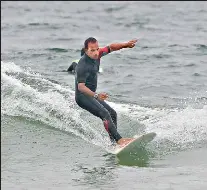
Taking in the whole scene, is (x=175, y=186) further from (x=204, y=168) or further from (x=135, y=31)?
(x=135, y=31)

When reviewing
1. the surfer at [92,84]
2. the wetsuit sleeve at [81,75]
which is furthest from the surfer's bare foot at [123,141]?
the wetsuit sleeve at [81,75]

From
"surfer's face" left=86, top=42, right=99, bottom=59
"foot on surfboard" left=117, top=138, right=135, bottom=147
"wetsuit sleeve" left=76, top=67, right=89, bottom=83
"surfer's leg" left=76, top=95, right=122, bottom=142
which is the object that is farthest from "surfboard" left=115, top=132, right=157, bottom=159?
"surfer's face" left=86, top=42, right=99, bottom=59

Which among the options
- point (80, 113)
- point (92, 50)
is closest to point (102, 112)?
point (92, 50)

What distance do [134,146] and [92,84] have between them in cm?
131

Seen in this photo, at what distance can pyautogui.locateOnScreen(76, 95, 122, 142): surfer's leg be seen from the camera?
1061cm

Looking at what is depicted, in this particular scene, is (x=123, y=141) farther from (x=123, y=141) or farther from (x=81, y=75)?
(x=81, y=75)

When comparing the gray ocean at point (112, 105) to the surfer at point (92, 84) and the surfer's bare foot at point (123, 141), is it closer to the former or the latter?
the surfer's bare foot at point (123, 141)

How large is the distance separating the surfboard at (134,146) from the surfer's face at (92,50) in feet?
5.17

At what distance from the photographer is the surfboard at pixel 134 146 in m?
10.4

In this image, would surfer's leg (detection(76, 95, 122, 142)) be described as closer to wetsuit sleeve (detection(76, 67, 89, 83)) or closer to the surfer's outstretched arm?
wetsuit sleeve (detection(76, 67, 89, 83))

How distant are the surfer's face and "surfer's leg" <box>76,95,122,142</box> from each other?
0.79 meters

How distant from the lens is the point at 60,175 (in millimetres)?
9227

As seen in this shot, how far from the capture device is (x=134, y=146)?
414 inches

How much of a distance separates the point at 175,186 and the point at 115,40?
51.7ft
